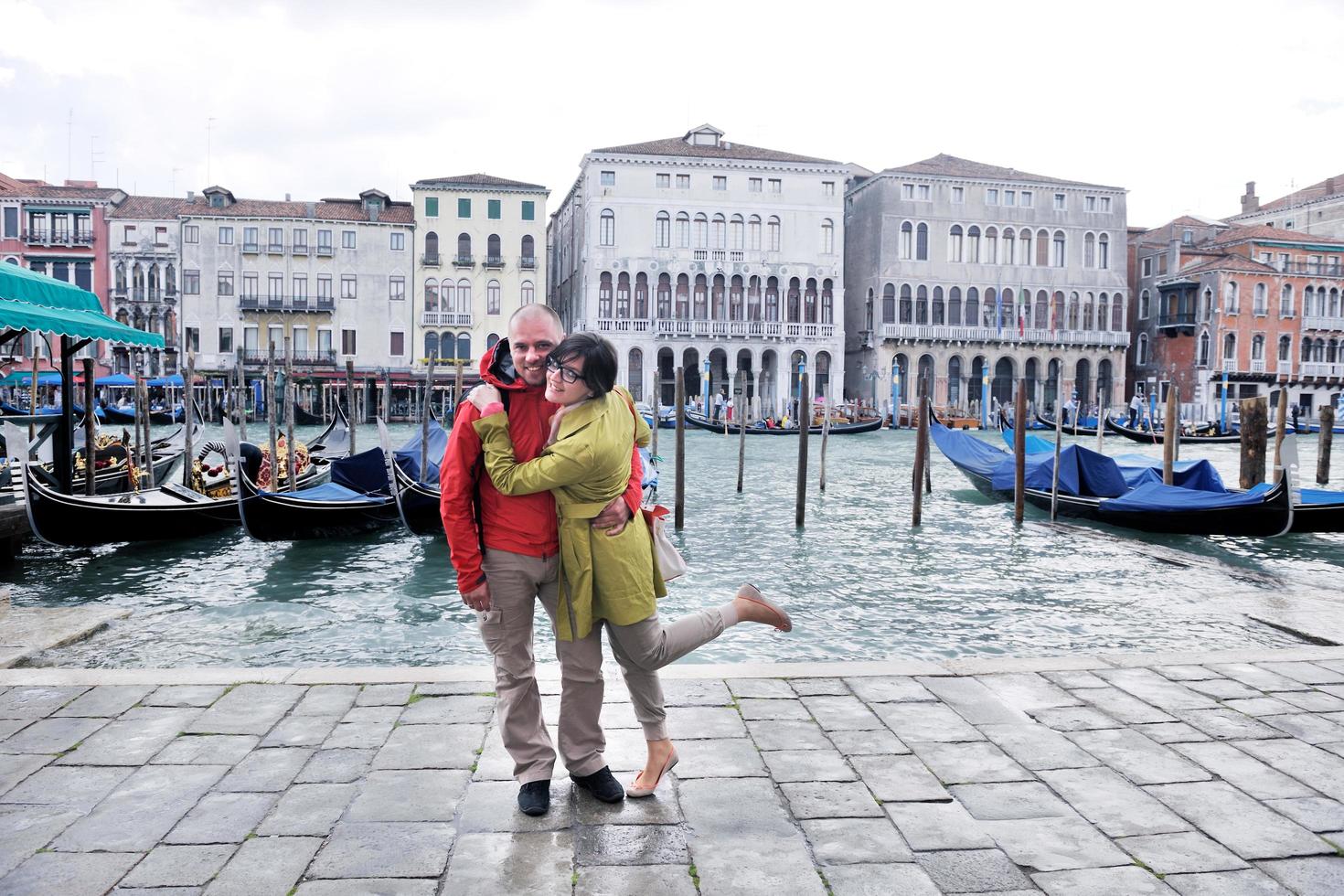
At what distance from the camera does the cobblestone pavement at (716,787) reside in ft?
6.17

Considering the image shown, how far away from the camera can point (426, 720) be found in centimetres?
272

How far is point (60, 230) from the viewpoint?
2898cm

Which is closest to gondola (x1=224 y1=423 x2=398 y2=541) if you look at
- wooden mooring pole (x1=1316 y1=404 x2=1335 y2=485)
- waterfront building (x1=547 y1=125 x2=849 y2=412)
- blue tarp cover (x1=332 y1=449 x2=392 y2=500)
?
blue tarp cover (x1=332 y1=449 x2=392 y2=500)

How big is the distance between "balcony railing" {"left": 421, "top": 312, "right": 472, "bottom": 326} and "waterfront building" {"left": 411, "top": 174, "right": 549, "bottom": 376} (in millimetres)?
28

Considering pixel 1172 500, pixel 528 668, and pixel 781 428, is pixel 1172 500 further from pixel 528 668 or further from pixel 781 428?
pixel 781 428

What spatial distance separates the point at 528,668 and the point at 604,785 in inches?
12.3

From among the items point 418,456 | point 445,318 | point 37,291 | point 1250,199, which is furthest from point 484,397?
point 1250,199

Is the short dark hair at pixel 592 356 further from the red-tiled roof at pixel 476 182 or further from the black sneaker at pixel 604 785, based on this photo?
the red-tiled roof at pixel 476 182

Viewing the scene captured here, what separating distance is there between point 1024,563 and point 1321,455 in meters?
9.70

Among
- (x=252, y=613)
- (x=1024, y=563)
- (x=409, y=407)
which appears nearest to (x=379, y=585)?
(x=252, y=613)

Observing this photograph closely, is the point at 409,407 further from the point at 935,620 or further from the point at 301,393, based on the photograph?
the point at 935,620

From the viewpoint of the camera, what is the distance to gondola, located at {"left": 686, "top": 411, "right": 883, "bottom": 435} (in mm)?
25531

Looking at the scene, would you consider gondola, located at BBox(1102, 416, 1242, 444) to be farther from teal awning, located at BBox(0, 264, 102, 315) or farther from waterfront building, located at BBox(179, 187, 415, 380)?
teal awning, located at BBox(0, 264, 102, 315)

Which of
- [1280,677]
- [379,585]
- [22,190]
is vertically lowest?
[379,585]
